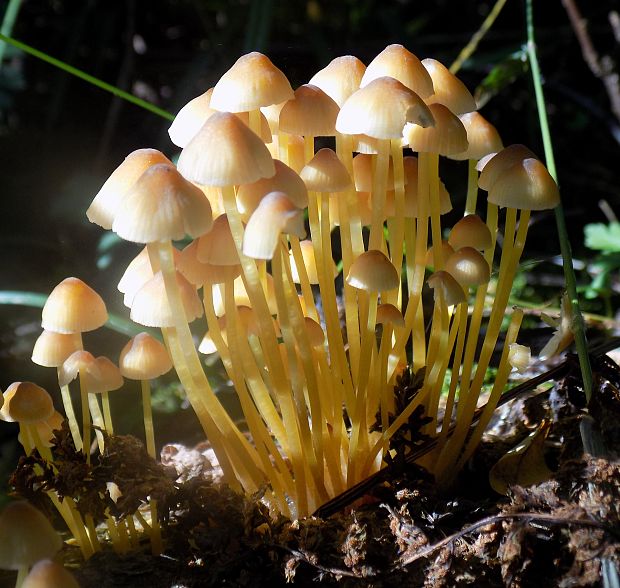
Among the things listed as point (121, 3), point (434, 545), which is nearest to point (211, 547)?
point (434, 545)

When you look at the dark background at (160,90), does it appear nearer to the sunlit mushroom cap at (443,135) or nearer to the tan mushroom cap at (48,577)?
the sunlit mushroom cap at (443,135)

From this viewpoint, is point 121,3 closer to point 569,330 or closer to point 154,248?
point 154,248

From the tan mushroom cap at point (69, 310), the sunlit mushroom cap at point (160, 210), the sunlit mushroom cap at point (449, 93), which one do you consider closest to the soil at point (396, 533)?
the tan mushroom cap at point (69, 310)

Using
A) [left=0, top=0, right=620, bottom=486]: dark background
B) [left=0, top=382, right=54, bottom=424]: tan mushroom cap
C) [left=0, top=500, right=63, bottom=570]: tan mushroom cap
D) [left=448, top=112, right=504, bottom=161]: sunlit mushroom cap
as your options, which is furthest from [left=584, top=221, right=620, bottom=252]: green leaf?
[left=0, top=500, right=63, bottom=570]: tan mushroom cap

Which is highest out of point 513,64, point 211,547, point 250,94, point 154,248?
point 513,64

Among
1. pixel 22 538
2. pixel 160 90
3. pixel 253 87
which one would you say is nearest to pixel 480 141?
pixel 253 87
